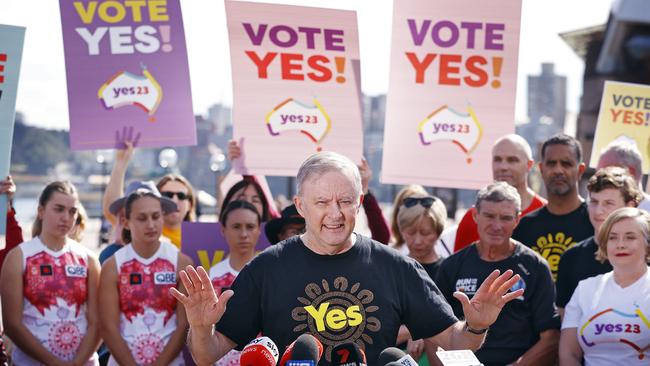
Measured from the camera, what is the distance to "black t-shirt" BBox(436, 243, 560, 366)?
5.50 meters

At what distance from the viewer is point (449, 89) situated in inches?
285

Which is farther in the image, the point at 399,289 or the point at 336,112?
the point at 336,112

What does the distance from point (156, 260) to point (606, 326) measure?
283 centimetres

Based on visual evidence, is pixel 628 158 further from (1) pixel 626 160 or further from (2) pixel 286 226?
(2) pixel 286 226

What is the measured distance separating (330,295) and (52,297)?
2667 millimetres

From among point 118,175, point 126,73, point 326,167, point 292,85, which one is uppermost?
point 126,73

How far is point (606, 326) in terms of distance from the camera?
16.9 ft

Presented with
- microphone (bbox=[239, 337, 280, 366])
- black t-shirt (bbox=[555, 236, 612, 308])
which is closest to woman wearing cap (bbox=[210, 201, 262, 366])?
black t-shirt (bbox=[555, 236, 612, 308])

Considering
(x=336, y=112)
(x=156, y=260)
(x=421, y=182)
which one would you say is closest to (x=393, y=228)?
(x=421, y=182)

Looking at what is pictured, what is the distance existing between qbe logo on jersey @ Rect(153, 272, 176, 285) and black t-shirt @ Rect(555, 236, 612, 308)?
2420 millimetres

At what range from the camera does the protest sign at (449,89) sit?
717cm

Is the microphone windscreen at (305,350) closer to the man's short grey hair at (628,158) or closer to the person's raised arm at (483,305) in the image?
the person's raised arm at (483,305)

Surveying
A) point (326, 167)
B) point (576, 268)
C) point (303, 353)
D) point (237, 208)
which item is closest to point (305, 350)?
point (303, 353)

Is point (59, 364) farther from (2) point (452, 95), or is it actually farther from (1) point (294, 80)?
(2) point (452, 95)
